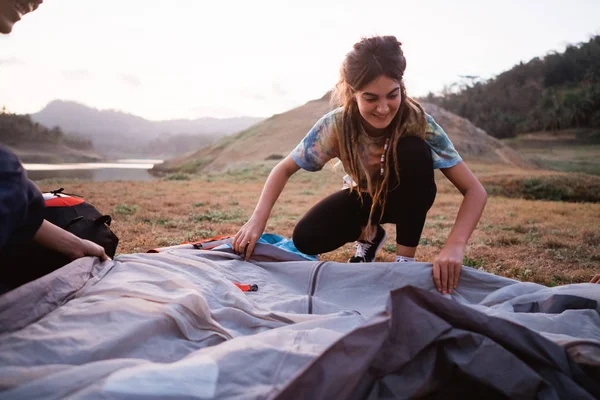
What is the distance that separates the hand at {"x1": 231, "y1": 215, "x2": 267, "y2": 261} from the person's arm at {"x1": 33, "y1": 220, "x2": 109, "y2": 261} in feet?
2.29

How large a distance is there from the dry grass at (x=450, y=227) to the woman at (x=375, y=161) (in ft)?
2.93

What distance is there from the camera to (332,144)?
2436 mm

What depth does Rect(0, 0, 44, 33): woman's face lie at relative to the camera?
1.23 meters

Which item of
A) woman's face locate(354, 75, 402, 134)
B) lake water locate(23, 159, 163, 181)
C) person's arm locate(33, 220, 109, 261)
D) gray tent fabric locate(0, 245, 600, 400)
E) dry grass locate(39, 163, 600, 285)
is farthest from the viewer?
lake water locate(23, 159, 163, 181)

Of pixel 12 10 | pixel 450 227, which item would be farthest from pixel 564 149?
pixel 12 10

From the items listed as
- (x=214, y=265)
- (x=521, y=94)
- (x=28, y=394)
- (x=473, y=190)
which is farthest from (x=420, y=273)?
(x=521, y=94)

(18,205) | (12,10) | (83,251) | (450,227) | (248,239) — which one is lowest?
(450,227)

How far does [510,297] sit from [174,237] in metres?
3.23

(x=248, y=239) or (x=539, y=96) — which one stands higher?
(x=539, y=96)

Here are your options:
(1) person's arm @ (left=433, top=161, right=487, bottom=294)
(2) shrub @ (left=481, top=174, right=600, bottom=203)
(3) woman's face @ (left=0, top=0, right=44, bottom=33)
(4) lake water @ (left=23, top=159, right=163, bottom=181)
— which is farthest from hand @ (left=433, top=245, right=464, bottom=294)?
(2) shrub @ (left=481, top=174, right=600, bottom=203)

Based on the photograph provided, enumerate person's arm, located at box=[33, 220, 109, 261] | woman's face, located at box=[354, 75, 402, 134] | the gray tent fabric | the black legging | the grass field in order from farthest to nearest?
the grass field < the black legging < woman's face, located at box=[354, 75, 402, 134] < person's arm, located at box=[33, 220, 109, 261] < the gray tent fabric

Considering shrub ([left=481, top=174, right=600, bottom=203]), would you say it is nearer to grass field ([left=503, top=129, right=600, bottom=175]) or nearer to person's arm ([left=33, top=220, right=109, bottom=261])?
grass field ([left=503, top=129, right=600, bottom=175])

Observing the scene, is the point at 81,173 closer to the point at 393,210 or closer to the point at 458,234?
the point at 393,210

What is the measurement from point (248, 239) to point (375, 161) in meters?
0.92
